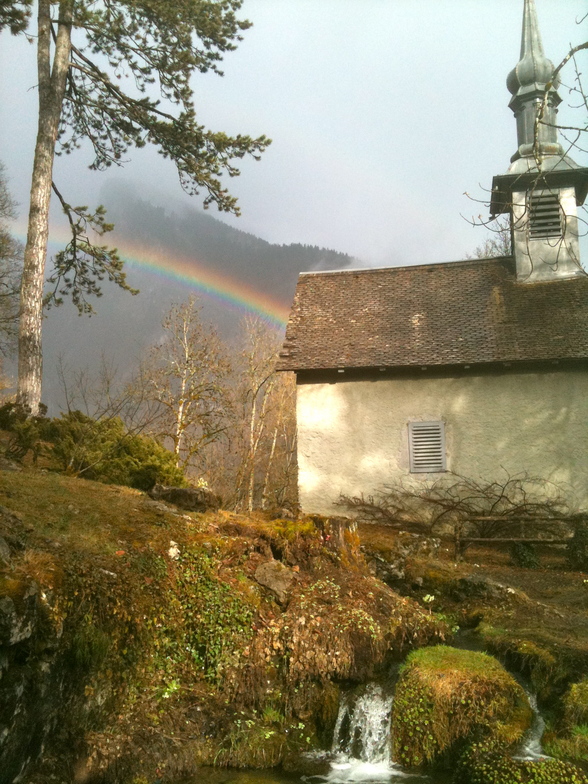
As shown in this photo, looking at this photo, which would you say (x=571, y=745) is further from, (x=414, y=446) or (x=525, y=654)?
(x=414, y=446)

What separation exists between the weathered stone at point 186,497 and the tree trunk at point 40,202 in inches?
209

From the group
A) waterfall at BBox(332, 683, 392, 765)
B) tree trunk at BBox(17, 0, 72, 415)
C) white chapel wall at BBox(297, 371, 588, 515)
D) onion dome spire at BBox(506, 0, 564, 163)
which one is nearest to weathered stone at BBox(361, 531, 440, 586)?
waterfall at BBox(332, 683, 392, 765)

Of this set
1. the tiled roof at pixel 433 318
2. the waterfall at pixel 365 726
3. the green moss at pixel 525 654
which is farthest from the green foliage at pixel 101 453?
the tiled roof at pixel 433 318

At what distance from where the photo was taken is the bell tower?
18969 millimetres

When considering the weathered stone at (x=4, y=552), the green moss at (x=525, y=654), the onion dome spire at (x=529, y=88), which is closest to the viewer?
the weathered stone at (x=4, y=552)

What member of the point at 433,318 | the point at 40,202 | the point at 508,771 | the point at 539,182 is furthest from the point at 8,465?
the point at 539,182

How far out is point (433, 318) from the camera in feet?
60.4

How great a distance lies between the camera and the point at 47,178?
53.2ft

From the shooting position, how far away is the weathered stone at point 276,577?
805 centimetres

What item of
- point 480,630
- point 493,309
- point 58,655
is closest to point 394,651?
point 480,630

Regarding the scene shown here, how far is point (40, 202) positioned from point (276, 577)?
11.9 m

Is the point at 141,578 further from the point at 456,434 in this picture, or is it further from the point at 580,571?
the point at 456,434

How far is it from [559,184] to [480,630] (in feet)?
49.8

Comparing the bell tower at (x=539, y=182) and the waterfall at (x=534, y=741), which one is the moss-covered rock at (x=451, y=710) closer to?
the waterfall at (x=534, y=741)
